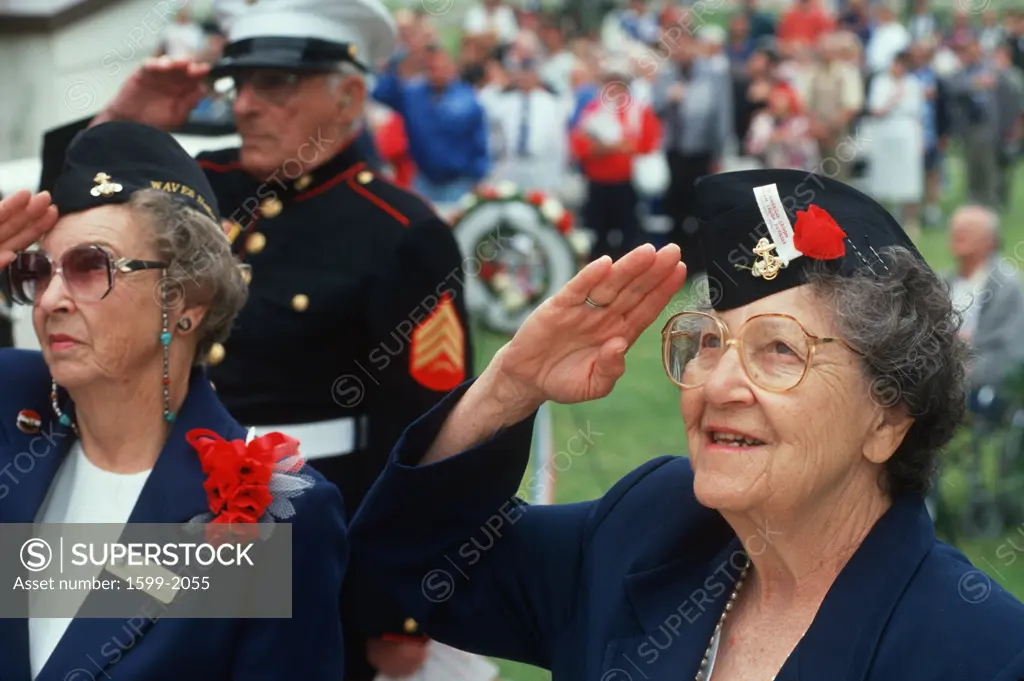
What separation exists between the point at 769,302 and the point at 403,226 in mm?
1861

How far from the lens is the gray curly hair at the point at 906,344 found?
2.44 metres

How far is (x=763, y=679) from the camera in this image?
246 centimetres

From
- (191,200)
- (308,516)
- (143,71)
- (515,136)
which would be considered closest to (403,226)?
(143,71)

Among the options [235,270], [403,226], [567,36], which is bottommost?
[567,36]

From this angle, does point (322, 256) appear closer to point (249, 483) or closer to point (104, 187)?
point (104, 187)

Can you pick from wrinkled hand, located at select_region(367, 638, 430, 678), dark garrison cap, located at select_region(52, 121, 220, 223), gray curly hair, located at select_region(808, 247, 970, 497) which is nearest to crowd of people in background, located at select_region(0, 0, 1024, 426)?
wrinkled hand, located at select_region(367, 638, 430, 678)

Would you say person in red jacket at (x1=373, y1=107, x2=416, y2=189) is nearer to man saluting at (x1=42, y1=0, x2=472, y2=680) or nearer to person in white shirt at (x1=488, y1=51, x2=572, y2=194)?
person in white shirt at (x1=488, y1=51, x2=572, y2=194)

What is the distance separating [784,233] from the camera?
2.48 meters

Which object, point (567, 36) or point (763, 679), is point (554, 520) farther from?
point (567, 36)

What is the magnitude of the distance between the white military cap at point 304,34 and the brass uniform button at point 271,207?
0.38 metres

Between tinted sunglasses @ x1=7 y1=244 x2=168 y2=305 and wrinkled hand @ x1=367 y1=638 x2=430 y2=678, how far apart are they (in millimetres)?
1308

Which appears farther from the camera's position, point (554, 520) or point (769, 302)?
point (554, 520)

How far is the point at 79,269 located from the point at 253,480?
0.56 meters

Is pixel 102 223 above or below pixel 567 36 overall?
above
